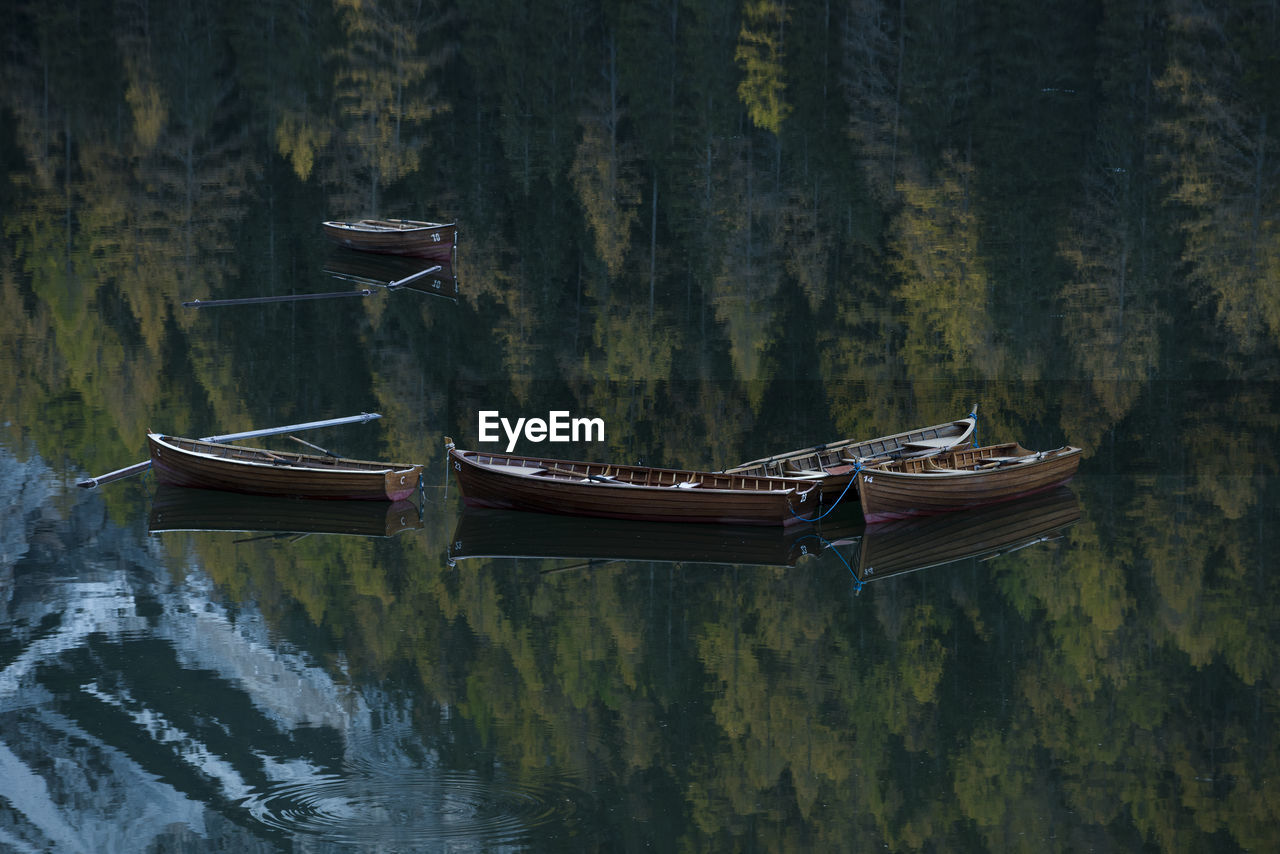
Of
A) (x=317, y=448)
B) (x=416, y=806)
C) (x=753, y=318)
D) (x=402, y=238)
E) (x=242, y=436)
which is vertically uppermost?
(x=402, y=238)

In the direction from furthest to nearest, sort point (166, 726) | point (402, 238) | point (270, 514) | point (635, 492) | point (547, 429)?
point (402, 238), point (547, 429), point (270, 514), point (635, 492), point (166, 726)

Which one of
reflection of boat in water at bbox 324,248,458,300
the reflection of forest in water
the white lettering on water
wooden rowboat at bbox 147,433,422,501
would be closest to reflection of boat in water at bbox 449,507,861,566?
the reflection of forest in water

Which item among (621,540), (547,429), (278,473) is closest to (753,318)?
(547,429)

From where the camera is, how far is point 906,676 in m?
28.9

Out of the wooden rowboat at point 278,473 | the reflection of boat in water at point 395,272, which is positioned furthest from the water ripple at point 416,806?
the reflection of boat in water at point 395,272

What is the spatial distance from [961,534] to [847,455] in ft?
11.6

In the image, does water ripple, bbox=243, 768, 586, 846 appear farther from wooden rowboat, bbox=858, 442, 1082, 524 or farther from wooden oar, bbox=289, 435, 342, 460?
wooden oar, bbox=289, 435, 342, 460

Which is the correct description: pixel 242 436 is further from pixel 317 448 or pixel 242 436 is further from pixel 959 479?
pixel 959 479

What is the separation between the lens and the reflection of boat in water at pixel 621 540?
113 ft

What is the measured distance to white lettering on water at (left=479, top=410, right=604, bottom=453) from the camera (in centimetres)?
4278

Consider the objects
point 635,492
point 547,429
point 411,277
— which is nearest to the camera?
point 635,492

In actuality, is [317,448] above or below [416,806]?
above

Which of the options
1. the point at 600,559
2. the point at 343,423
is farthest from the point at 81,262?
the point at 600,559

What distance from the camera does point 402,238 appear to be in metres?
63.8
